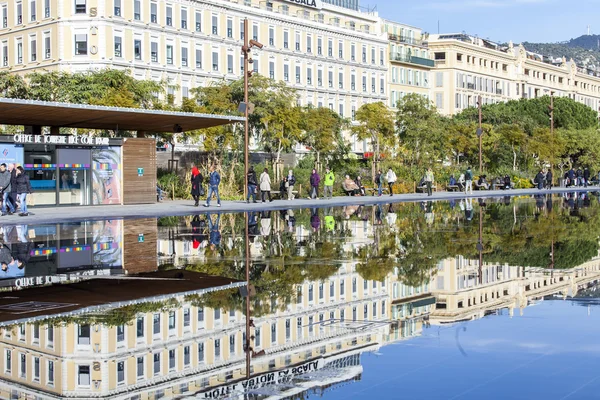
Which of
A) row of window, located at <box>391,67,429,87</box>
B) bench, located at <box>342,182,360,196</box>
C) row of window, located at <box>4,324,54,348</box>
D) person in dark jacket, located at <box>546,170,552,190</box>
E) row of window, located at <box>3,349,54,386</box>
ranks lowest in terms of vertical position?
row of window, located at <box>3,349,54,386</box>

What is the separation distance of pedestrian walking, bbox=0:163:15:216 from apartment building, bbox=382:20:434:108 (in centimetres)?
7378

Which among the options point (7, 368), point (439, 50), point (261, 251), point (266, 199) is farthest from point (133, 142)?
point (439, 50)

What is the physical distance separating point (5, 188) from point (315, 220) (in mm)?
11304

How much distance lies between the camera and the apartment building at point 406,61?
10812 centimetres

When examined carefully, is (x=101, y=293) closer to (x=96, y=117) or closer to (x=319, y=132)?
(x=96, y=117)

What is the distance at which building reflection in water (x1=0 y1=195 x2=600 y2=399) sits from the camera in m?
8.03

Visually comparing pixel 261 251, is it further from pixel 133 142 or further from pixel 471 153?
pixel 471 153

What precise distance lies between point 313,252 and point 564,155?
8786 centimetres

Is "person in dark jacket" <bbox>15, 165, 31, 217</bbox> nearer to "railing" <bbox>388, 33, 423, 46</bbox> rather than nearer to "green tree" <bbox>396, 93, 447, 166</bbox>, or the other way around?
A: "green tree" <bbox>396, 93, 447, 166</bbox>

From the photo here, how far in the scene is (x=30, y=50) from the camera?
7525 cm

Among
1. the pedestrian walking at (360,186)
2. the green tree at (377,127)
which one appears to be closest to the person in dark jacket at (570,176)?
the green tree at (377,127)

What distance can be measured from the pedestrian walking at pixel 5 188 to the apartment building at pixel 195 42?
26678 millimetres

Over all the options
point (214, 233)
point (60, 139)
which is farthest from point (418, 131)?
point (214, 233)

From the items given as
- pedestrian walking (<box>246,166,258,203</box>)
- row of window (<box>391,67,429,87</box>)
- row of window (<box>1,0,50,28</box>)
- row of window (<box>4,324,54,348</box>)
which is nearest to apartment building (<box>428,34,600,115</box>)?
row of window (<box>391,67,429,87</box>)
